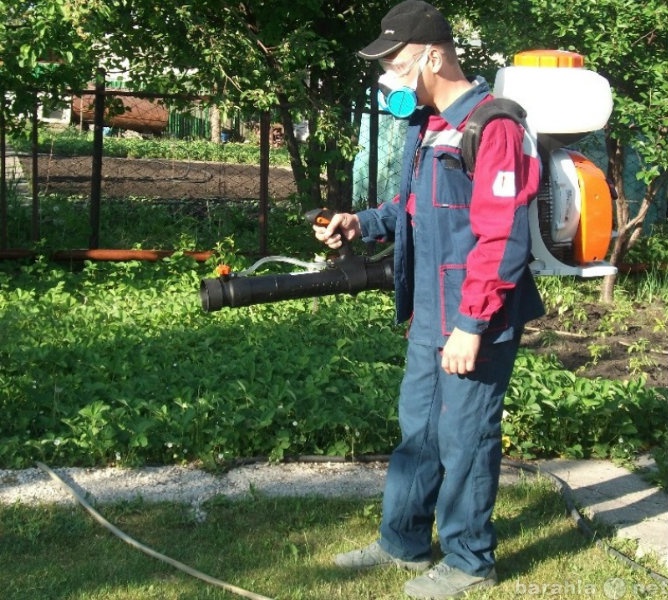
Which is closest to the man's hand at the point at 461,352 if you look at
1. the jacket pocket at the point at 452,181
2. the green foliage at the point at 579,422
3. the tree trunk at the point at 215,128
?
the jacket pocket at the point at 452,181

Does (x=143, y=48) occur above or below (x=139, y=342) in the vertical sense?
above

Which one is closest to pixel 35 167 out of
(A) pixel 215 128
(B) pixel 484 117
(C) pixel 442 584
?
(C) pixel 442 584

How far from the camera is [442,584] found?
12.1 ft

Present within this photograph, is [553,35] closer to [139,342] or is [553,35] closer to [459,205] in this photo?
[139,342]

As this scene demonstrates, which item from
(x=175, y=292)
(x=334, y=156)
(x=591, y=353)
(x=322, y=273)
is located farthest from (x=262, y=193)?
(x=322, y=273)

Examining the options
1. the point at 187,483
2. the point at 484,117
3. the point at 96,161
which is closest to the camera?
the point at 484,117

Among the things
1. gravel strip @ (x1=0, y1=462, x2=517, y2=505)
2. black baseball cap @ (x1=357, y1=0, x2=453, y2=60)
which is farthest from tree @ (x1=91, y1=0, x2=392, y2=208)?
black baseball cap @ (x1=357, y1=0, x2=453, y2=60)

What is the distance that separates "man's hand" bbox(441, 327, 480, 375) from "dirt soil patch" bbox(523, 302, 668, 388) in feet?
11.2

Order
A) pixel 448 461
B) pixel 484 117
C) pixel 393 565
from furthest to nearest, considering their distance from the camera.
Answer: pixel 393 565 < pixel 448 461 < pixel 484 117

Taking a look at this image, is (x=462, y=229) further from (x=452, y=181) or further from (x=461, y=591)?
(x=461, y=591)

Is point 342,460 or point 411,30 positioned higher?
point 411,30

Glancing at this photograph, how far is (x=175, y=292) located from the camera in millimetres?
7910

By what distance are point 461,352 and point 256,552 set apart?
1256 mm

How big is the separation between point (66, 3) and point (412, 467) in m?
4.49
